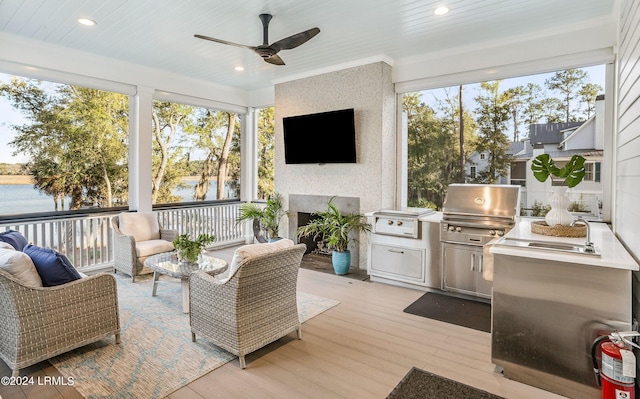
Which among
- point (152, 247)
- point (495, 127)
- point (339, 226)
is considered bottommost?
point (152, 247)

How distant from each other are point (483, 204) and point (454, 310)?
124 cm

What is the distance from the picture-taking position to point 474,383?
7.68 ft

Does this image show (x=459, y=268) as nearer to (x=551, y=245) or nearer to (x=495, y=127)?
(x=551, y=245)

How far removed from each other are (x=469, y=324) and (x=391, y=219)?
1.56m

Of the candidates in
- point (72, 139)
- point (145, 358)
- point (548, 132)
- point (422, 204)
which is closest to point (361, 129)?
point (422, 204)

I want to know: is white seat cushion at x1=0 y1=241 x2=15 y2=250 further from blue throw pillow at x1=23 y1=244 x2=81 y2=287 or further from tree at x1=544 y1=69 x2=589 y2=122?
tree at x1=544 y1=69 x2=589 y2=122

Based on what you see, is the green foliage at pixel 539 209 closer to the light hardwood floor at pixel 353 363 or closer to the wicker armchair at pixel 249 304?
the light hardwood floor at pixel 353 363

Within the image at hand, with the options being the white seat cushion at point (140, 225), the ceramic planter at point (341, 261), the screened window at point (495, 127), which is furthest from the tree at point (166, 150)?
the screened window at point (495, 127)

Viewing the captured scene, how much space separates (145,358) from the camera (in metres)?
2.61

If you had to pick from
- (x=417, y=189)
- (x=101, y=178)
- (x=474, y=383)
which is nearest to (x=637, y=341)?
(x=474, y=383)

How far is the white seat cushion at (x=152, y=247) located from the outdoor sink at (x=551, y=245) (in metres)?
4.04

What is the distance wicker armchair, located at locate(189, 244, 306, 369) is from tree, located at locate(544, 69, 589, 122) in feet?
11.2

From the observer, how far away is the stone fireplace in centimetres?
517

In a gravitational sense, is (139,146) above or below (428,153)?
above
